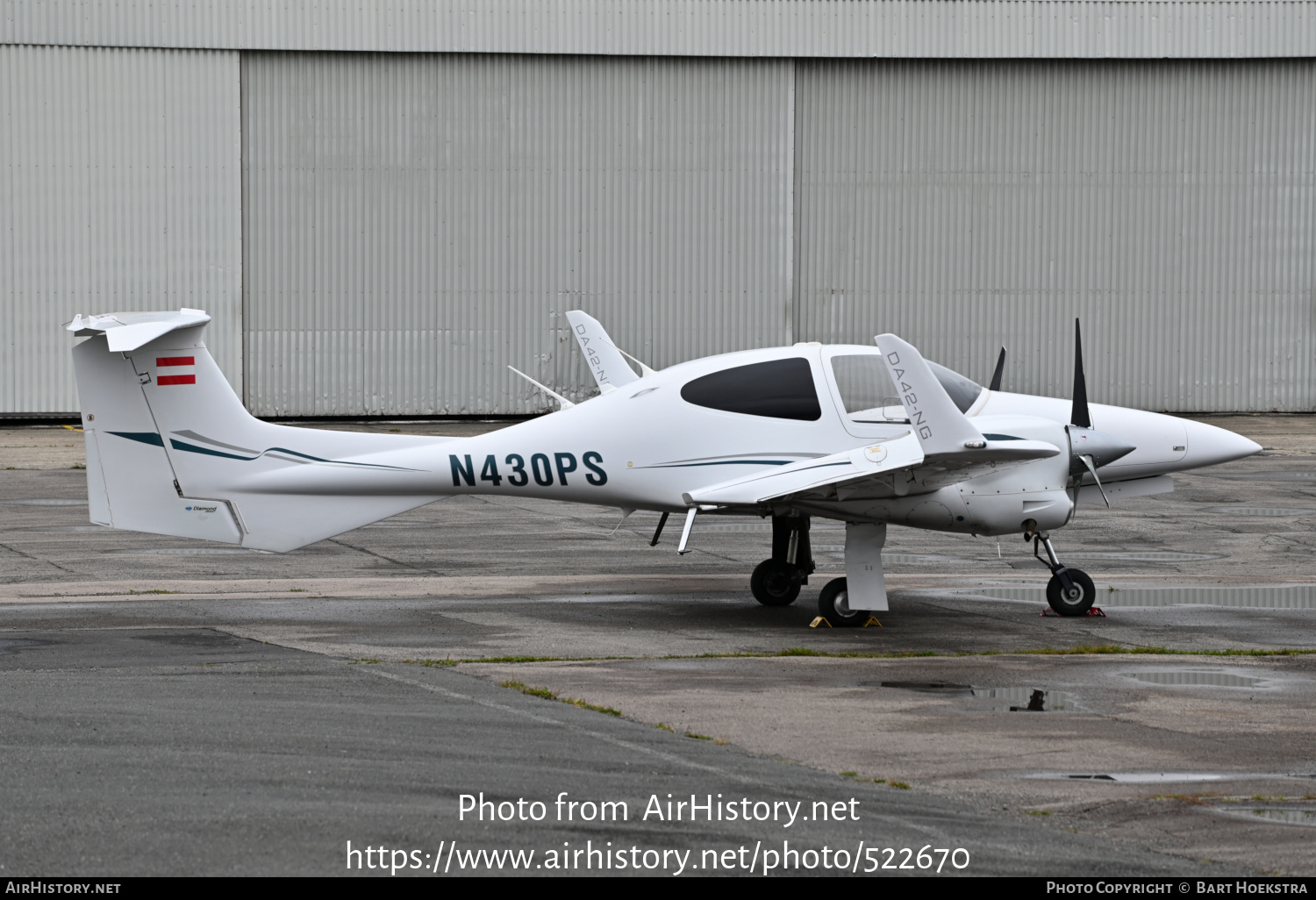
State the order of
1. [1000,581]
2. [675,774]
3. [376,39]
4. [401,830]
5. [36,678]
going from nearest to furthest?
[401,830], [675,774], [36,678], [1000,581], [376,39]

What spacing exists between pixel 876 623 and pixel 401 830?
7.52 m

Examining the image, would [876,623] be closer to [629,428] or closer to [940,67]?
[629,428]

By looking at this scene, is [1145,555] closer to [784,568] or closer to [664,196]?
[784,568]

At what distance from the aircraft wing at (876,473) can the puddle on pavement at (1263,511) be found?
1001cm

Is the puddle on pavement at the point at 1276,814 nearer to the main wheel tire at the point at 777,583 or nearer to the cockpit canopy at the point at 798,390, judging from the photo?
the cockpit canopy at the point at 798,390

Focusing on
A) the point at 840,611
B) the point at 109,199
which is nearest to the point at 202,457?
the point at 840,611

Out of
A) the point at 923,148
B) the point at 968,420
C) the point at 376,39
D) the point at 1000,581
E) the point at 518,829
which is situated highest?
the point at 376,39

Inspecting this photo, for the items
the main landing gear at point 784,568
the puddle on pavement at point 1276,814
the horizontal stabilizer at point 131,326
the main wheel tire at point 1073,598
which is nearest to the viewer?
the puddle on pavement at point 1276,814

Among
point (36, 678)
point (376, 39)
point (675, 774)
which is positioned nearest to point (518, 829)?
point (675, 774)

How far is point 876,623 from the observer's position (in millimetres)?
13641

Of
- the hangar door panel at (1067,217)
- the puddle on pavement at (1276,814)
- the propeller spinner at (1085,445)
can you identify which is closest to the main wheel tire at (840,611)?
the propeller spinner at (1085,445)

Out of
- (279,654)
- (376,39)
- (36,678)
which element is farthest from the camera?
(376,39)

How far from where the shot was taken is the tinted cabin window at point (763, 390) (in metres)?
13.9

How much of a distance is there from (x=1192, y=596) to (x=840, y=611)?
4.06 meters
